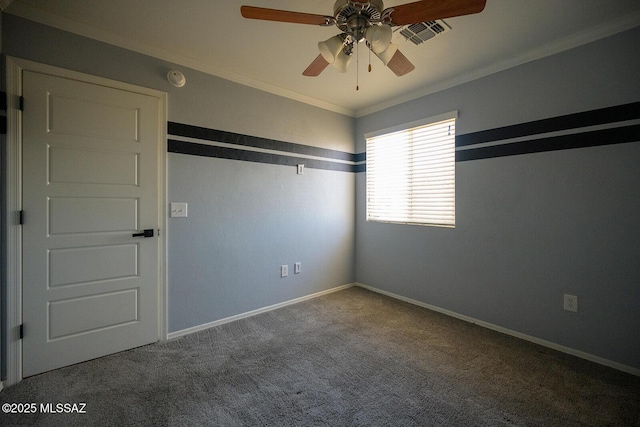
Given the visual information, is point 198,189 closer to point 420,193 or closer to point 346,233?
point 346,233

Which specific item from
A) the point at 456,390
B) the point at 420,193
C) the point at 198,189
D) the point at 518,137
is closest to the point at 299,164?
the point at 198,189

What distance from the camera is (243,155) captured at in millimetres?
2898

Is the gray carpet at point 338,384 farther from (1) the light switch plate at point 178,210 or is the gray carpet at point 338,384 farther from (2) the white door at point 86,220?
(1) the light switch plate at point 178,210

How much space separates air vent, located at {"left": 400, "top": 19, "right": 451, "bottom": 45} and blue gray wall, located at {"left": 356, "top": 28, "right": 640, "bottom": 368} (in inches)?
36.1

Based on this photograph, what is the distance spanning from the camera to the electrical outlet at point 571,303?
222cm

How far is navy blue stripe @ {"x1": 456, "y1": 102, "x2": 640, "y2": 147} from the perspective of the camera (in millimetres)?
2006

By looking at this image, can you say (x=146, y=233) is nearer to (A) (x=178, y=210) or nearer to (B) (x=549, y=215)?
(A) (x=178, y=210)

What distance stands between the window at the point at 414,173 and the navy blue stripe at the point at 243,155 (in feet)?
1.97

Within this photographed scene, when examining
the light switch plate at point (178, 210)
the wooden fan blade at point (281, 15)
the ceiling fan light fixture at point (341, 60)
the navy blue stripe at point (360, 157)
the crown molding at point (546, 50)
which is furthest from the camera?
the navy blue stripe at point (360, 157)

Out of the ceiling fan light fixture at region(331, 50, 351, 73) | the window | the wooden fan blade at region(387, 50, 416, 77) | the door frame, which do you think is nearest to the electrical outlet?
the window

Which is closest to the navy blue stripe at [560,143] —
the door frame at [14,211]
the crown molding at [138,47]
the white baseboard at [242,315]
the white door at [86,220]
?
the crown molding at [138,47]

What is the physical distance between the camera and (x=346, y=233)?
154 inches

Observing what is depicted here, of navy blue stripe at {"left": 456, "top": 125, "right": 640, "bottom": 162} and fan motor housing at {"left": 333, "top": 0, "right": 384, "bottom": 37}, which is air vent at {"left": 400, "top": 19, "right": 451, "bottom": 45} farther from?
navy blue stripe at {"left": 456, "top": 125, "right": 640, "bottom": 162}

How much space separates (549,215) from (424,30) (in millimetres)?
1843
